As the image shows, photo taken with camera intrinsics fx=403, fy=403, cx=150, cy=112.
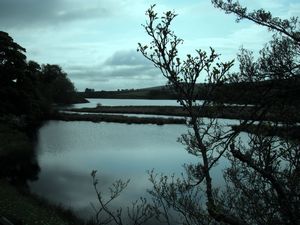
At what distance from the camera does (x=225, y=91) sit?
5.23 metres

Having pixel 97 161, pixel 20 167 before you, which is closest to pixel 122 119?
pixel 97 161

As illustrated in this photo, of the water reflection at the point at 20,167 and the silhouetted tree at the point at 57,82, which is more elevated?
the silhouetted tree at the point at 57,82

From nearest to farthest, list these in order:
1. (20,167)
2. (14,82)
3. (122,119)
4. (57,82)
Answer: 1. (20,167)
2. (14,82)
3. (122,119)
4. (57,82)

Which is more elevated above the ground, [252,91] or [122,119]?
[252,91]

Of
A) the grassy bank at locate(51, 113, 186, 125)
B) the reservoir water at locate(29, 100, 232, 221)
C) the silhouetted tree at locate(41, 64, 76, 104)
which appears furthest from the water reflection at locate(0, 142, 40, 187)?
the silhouetted tree at locate(41, 64, 76, 104)

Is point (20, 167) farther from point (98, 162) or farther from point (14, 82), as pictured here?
point (14, 82)

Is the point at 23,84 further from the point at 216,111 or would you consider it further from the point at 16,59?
the point at 216,111

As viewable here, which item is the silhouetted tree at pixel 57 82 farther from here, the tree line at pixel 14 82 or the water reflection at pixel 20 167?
the water reflection at pixel 20 167

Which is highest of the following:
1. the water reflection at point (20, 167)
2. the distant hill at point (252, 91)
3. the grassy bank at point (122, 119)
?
the distant hill at point (252, 91)

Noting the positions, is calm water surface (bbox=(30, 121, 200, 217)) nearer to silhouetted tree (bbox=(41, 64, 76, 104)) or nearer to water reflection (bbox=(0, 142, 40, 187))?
water reflection (bbox=(0, 142, 40, 187))

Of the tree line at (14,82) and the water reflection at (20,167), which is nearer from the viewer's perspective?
the water reflection at (20,167)

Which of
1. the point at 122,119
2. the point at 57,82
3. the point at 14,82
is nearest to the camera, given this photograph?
the point at 14,82

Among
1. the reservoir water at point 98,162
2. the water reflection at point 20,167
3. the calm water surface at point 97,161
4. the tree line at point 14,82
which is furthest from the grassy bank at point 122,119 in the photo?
the water reflection at point 20,167

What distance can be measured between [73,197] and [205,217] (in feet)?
60.8
